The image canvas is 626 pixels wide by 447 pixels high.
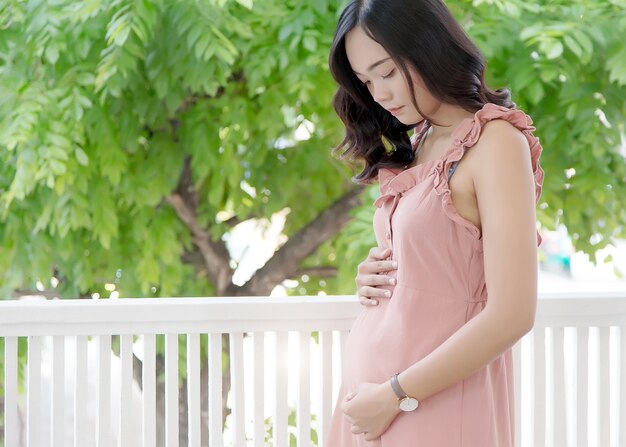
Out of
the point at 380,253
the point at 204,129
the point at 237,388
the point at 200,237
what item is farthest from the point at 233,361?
the point at 200,237

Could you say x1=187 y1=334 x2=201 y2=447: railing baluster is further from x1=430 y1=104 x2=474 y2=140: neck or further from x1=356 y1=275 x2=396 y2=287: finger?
x1=430 y1=104 x2=474 y2=140: neck

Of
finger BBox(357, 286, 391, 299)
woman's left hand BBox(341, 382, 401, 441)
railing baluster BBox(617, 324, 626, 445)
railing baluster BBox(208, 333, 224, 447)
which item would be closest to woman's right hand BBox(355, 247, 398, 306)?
finger BBox(357, 286, 391, 299)

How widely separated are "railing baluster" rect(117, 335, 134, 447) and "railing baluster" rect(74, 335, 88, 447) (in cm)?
7

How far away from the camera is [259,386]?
1748 millimetres

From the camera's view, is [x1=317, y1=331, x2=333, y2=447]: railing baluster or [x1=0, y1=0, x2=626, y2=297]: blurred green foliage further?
[x1=0, y1=0, x2=626, y2=297]: blurred green foliage

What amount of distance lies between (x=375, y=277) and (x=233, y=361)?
536 mm

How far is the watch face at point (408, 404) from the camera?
3.98 ft

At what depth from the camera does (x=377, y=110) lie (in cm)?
148

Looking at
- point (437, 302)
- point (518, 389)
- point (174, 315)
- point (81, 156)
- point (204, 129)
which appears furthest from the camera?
point (204, 129)

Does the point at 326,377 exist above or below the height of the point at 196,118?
below

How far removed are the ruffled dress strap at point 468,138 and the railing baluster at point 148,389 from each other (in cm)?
79

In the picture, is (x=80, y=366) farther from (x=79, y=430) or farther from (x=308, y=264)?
(x=308, y=264)

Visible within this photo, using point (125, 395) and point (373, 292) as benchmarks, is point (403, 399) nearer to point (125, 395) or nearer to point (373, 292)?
point (373, 292)

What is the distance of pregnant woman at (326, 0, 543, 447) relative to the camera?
1136mm
